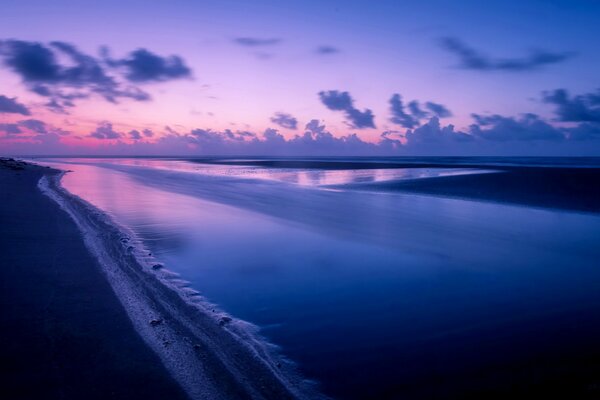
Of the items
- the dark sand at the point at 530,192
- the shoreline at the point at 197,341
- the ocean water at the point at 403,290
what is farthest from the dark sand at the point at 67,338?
the dark sand at the point at 530,192

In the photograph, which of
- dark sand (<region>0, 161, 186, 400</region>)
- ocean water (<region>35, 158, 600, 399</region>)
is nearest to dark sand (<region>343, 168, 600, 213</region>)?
ocean water (<region>35, 158, 600, 399</region>)

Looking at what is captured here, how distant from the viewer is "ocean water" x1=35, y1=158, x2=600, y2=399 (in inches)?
187

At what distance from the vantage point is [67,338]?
4.80 meters

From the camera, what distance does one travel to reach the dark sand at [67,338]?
12.7 feet

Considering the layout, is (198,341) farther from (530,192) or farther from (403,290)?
(530,192)

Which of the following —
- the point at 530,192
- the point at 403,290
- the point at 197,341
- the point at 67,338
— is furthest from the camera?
the point at 530,192

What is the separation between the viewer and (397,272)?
28.7 feet

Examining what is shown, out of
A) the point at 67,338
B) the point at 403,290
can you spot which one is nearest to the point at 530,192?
the point at 403,290

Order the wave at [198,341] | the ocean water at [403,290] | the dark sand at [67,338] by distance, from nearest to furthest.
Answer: the dark sand at [67,338] → the wave at [198,341] → the ocean water at [403,290]

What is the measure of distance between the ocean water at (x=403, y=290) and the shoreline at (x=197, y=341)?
32cm

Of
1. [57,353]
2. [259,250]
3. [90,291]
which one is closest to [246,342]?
[57,353]

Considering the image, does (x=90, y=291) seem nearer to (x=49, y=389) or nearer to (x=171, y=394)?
(x=49, y=389)

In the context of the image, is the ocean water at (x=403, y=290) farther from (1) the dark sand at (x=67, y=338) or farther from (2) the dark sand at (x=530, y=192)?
(2) the dark sand at (x=530, y=192)

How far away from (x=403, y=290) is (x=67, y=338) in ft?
18.4
